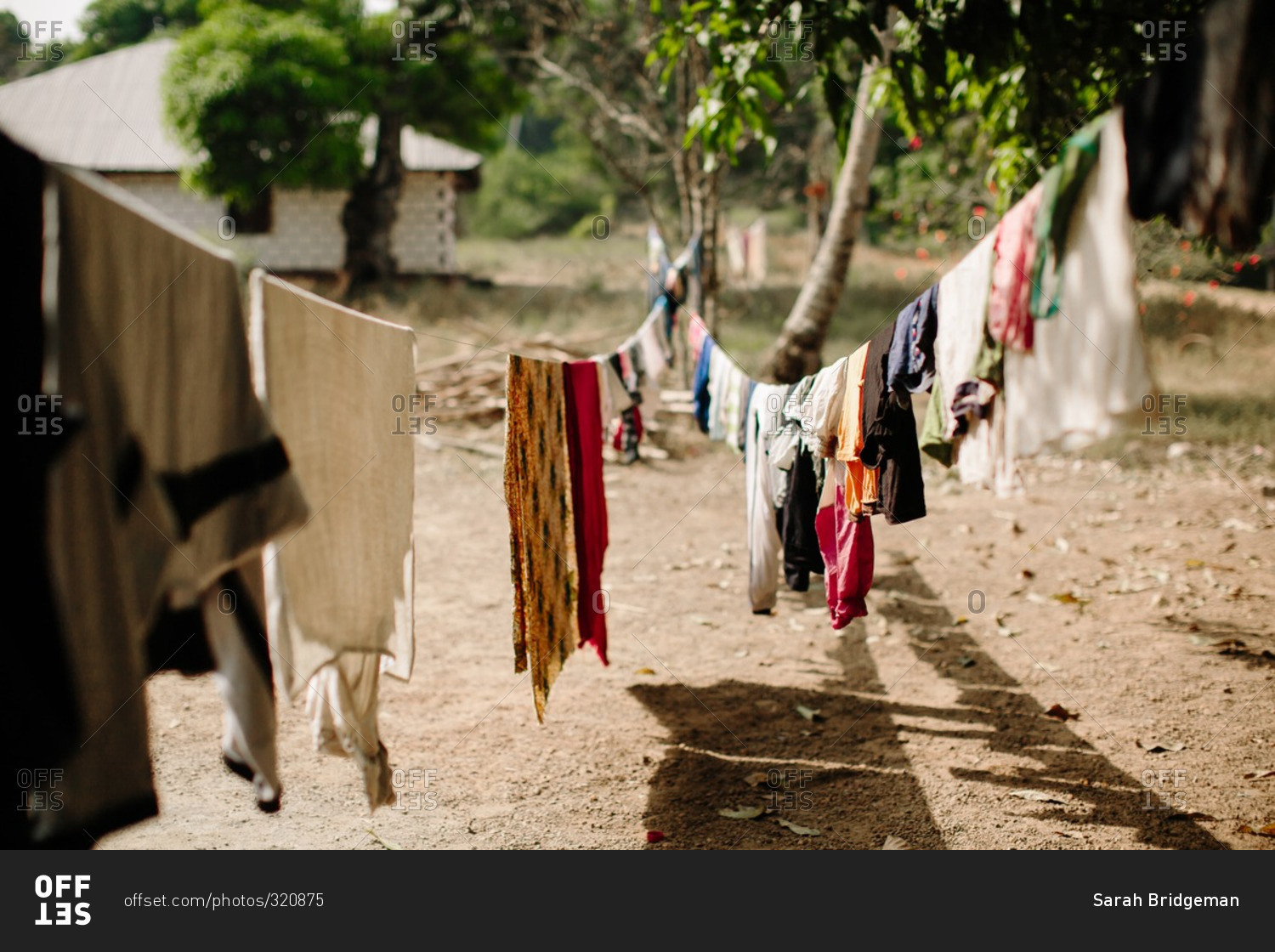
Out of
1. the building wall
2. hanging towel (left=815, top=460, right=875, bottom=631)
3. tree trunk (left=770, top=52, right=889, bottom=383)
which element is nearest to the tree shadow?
hanging towel (left=815, top=460, right=875, bottom=631)

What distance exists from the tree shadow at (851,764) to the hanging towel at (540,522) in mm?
876

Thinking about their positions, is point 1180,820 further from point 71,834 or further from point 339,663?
point 71,834

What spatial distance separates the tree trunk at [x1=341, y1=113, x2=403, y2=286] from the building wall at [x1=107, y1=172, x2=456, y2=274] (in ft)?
1.08

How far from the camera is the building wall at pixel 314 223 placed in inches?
780

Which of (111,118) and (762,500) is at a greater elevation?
(111,118)

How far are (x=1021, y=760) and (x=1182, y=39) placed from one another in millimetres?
3473

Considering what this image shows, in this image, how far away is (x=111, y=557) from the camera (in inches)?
93.1

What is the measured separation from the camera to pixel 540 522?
4215mm

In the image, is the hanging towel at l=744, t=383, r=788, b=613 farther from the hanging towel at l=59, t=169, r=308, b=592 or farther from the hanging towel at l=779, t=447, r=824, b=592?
the hanging towel at l=59, t=169, r=308, b=592

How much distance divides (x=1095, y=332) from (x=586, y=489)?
2720 mm

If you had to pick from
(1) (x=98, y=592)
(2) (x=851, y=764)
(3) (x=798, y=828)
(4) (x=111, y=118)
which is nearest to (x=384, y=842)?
(3) (x=798, y=828)

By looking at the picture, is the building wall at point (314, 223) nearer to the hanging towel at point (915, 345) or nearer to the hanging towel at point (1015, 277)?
→ the hanging towel at point (915, 345)
